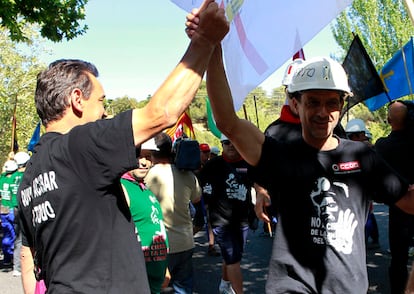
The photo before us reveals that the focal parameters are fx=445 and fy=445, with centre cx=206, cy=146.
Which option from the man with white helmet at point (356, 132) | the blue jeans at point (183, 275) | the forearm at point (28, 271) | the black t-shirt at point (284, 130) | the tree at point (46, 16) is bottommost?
the blue jeans at point (183, 275)

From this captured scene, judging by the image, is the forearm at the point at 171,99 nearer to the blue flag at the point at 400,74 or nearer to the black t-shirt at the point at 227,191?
the black t-shirt at the point at 227,191

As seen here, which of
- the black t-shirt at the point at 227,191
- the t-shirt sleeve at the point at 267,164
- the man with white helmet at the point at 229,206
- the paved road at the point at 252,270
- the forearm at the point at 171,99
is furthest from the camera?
the paved road at the point at 252,270

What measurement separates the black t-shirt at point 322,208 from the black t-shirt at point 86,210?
0.76 metres

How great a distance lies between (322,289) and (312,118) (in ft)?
2.64

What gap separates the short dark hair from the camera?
5.69 feet

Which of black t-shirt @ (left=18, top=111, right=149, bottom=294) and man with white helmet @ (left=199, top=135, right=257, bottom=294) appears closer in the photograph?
black t-shirt @ (left=18, top=111, right=149, bottom=294)

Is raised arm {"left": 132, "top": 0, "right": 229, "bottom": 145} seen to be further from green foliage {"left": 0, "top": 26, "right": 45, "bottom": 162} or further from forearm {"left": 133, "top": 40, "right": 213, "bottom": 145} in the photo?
green foliage {"left": 0, "top": 26, "right": 45, "bottom": 162}

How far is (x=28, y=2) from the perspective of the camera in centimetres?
854

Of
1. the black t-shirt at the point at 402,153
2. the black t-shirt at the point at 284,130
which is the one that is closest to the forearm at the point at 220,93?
the black t-shirt at the point at 284,130

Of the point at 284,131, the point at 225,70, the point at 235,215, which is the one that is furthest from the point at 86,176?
the point at 235,215

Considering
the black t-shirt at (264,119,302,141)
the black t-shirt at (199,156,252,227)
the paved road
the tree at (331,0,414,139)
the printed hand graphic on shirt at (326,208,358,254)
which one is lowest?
the paved road

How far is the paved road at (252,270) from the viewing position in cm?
557

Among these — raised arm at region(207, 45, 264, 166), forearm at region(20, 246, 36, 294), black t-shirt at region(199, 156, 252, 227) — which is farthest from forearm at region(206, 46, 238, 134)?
black t-shirt at region(199, 156, 252, 227)

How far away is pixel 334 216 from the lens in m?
2.07
